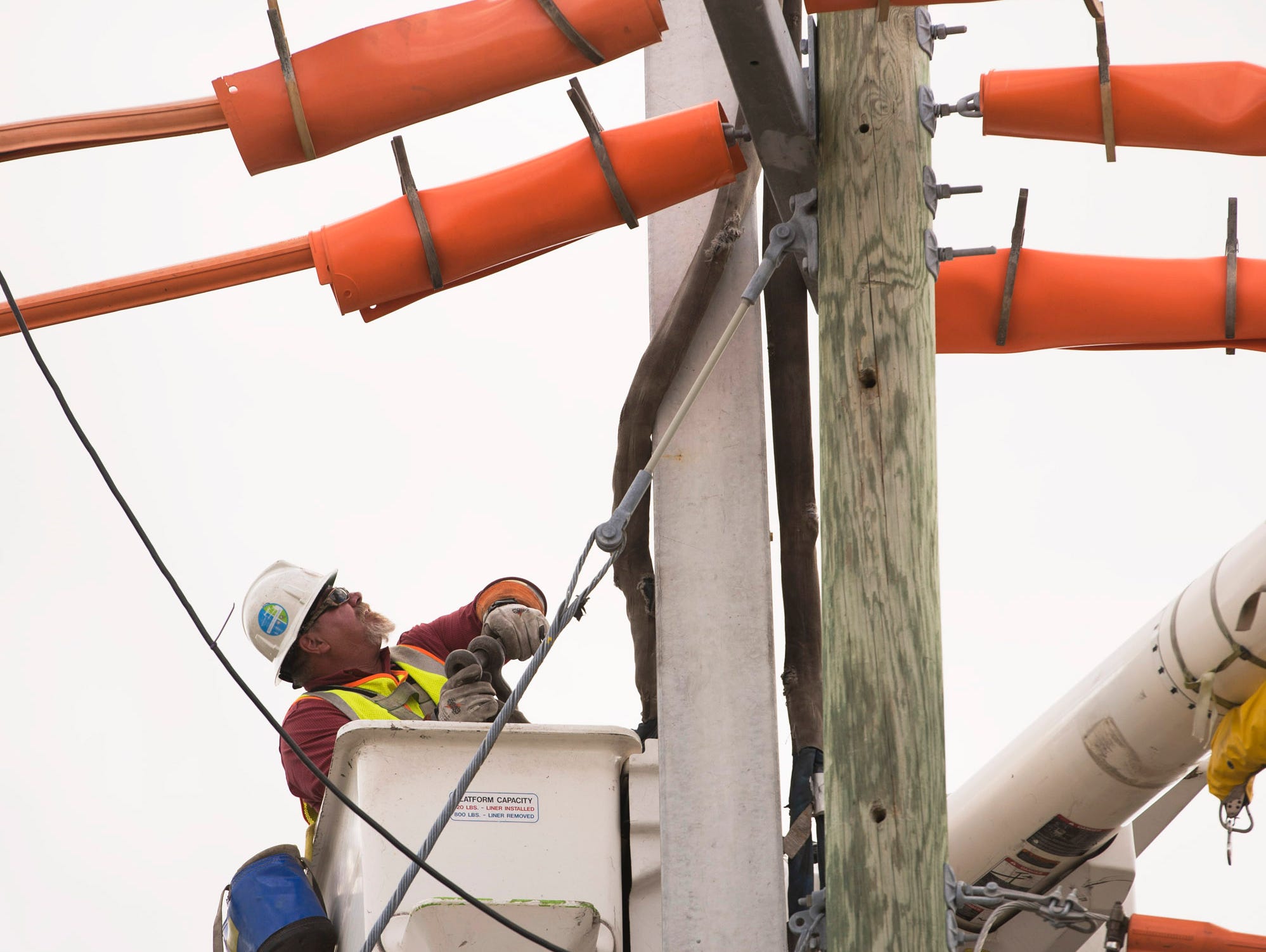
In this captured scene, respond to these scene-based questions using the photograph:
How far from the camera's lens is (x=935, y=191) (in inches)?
156

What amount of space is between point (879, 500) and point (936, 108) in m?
1.02

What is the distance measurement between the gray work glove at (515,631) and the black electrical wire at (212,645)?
1.53m

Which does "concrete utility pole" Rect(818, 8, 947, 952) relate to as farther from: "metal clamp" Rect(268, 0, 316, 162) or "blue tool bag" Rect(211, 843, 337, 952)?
"blue tool bag" Rect(211, 843, 337, 952)

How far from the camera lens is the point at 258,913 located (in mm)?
4809

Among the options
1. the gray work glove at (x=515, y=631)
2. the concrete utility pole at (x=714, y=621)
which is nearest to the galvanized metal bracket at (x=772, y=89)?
the concrete utility pole at (x=714, y=621)

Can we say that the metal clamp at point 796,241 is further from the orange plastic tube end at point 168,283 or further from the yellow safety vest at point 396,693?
the yellow safety vest at point 396,693

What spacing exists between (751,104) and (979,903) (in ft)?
6.28

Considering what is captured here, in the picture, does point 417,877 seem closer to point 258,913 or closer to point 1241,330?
point 258,913

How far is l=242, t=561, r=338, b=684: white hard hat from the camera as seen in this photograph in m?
6.36

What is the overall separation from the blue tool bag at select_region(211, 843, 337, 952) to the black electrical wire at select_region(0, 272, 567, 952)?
645 millimetres

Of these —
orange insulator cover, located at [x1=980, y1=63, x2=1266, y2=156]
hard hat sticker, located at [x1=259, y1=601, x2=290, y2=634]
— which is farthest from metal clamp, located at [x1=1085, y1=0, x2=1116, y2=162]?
hard hat sticker, located at [x1=259, y1=601, x2=290, y2=634]

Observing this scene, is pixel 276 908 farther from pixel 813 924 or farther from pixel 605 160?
pixel 605 160

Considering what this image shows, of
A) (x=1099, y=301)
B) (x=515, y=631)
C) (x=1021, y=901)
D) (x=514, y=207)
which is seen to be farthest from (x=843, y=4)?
(x=515, y=631)

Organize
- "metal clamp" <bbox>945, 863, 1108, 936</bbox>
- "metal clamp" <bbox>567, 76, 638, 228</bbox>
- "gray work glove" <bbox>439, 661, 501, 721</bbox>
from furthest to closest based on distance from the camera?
"gray work glove" <bbox>439, 661, 501, 721</bbox> → "metal clamp" <bbox>567, 76, 638, 228</bbox> → "metal clamp" <bbox>945, 863, 1108, 936</bbox>
